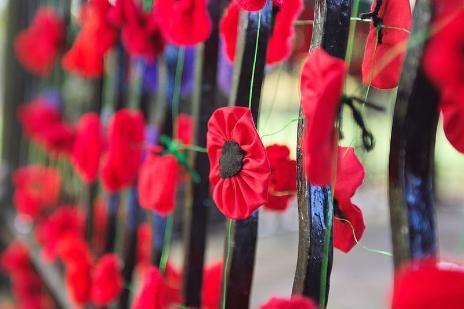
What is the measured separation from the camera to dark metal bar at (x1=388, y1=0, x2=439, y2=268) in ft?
1.41

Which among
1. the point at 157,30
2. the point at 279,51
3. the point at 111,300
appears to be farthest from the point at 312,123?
the point at 111,300

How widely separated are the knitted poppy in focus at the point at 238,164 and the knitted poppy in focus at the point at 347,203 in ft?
0.21

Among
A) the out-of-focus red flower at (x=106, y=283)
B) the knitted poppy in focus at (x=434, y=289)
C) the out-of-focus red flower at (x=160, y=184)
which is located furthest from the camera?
the out-of-focus red flower at (x=106, y=283)

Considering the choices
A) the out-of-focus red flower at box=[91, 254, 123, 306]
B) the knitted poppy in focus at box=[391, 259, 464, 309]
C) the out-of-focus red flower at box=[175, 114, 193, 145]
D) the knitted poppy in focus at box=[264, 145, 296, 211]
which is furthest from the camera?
the out-of-focus red flower at box=[91, 254, 123, 306]

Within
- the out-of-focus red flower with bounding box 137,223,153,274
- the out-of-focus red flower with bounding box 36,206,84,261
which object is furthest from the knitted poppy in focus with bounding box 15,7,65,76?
the out-of-focus red flower with bounding box 137,223,153,274

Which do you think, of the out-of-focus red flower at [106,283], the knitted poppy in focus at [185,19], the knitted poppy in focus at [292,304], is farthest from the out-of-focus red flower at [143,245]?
the knitted poppy in focus at [292,304]

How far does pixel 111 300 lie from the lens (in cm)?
95

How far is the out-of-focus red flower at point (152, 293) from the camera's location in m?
0.64

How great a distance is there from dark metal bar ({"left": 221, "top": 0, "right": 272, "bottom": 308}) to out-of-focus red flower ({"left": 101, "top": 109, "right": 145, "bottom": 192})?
275mm

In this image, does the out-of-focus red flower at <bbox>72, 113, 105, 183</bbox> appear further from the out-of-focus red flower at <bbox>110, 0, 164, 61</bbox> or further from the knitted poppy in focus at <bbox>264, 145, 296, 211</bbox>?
the knitted poppy in focus at <bbox>264, 145, 296, 211</bbox>

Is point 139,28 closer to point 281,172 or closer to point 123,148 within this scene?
point 123,148

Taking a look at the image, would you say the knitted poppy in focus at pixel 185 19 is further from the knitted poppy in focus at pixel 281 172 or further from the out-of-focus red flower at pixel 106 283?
the out-of-focus red flower at pixel 106 283

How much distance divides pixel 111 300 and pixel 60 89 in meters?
0.81

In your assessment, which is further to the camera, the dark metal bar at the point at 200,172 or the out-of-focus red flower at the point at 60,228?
the out-of-focus red flower at the point at 60,228
